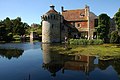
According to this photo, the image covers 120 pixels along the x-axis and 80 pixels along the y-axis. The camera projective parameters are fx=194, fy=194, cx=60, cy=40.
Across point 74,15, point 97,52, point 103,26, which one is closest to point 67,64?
point 97,52

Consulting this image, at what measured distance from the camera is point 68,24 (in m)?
72.4

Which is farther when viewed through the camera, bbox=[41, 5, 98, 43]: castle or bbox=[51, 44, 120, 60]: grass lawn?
bbox=[41, 5, 98, 43]: castle

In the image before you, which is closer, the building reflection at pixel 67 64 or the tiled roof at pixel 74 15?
the building reflection at pixel 67 64

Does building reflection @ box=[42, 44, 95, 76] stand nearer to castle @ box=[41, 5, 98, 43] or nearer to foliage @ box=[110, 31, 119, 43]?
foliage @ box=[110, 31, 119, 43]

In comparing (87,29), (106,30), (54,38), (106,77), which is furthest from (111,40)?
(106,77)

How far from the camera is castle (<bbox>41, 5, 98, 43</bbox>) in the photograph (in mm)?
63969

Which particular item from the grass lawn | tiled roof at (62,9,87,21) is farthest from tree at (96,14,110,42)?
the grass lawn

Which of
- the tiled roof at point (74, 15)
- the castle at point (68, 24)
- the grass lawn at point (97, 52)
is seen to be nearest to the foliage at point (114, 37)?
the castle at point (68, 24)

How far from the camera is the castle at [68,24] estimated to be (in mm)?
63969

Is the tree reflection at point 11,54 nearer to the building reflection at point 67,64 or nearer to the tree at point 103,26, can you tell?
the building reflection at point 67,64

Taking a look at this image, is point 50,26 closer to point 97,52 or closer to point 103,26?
point 103,26

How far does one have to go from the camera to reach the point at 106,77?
17328mm

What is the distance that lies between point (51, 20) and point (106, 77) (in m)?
48.2

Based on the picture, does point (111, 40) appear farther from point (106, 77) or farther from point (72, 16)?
point (106, 77)
